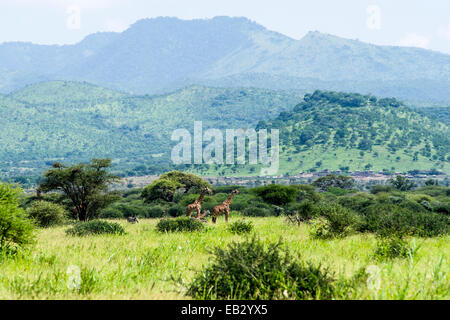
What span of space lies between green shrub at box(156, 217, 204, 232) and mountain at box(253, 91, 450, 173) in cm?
13940

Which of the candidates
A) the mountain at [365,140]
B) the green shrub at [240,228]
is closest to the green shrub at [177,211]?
the green shrub at [240,228]

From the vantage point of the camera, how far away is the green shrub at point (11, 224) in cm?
1023

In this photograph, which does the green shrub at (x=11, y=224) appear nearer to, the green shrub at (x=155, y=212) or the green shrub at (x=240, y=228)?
the green shrub at (x=240, y=228)

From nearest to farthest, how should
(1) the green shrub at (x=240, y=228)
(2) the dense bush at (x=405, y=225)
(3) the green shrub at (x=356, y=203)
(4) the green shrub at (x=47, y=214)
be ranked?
1. (2) the dense bush at (x=405, y=225)
2. (1) the green shrub at (x=240, y=228)
3. (4) the green shrub at (x=47, y=214)
4. (3) the green shrub at (x=356, y=203)

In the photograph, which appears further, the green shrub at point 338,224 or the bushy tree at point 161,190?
the bushy tree at point 161,190

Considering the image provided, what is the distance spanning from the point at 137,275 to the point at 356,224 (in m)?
9.56

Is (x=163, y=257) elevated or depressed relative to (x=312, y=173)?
elevated

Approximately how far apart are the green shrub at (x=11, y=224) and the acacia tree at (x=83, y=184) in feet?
62.7

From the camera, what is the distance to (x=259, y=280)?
6789mm

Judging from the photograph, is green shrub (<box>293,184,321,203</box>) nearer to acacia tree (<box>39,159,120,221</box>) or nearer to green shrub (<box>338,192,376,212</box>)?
green shrub (<box>338,192,376,212</box>)
